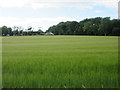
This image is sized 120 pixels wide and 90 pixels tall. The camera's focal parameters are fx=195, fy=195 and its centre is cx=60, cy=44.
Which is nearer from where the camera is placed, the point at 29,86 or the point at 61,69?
the point at 29,86

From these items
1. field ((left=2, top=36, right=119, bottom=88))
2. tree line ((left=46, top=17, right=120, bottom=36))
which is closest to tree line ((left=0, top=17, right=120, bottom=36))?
tree line ((left=46, top=17, right=120, bottom=36))

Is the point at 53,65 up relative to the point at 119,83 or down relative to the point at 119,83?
up

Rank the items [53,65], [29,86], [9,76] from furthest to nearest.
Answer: [53,65], [9,76], [29,86]

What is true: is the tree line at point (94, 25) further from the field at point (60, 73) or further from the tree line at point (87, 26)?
the field at point (60, 73)

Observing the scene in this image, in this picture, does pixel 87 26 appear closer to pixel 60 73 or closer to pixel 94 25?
pixel 94 25

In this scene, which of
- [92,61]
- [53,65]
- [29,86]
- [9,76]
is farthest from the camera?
[92,61]

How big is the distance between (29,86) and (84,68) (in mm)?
934

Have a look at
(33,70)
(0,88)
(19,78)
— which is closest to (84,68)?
(33,70)

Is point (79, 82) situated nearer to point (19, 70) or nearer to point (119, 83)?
point (119, 83)

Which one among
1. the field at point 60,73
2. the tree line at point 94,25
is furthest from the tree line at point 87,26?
the field at point 60,73

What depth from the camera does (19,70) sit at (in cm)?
313

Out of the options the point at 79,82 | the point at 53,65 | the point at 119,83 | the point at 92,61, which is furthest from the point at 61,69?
the point at 119,83

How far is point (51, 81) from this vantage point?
9.15 ft

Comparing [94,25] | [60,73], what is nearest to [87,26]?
[94,25]
